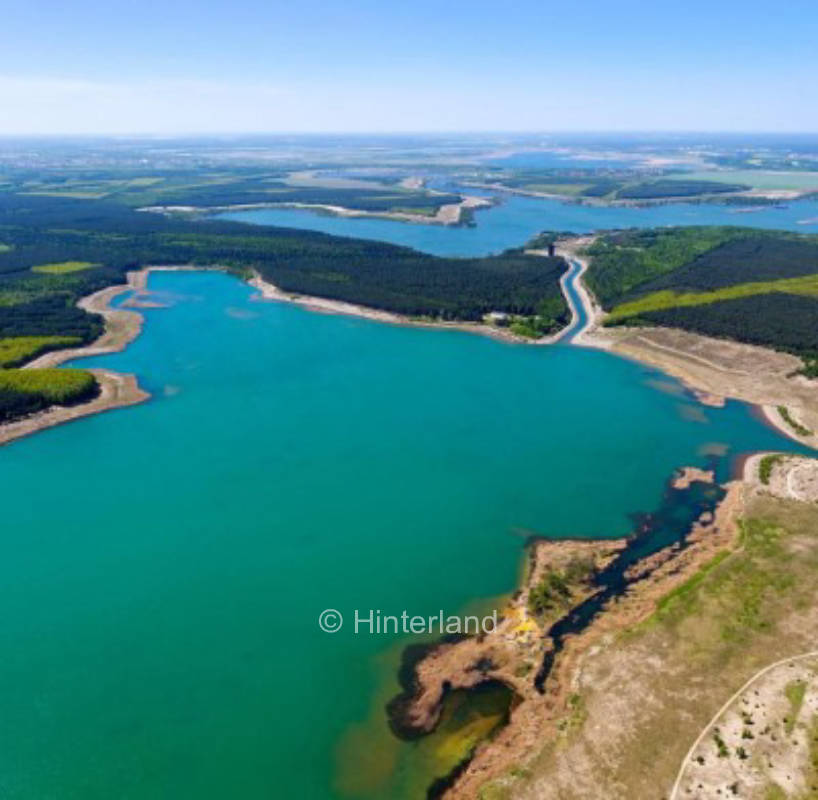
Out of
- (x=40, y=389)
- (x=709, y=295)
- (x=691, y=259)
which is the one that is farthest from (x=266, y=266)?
(x=691, y=259)

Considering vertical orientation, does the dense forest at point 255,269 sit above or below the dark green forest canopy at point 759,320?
below

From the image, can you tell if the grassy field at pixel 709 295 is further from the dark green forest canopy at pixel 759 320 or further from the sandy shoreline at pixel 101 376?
the sandy shoreline at pixel 101 376

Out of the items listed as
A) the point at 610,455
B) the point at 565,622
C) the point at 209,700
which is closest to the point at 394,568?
the point at 565,622

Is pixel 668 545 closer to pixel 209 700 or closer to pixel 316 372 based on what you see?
pixel 209 700

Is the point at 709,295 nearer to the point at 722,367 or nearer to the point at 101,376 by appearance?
the point at 722,367

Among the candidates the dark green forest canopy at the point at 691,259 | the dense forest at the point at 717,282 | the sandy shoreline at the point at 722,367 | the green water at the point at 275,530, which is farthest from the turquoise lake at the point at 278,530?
the dark green forest canopy at the point at 691,259
